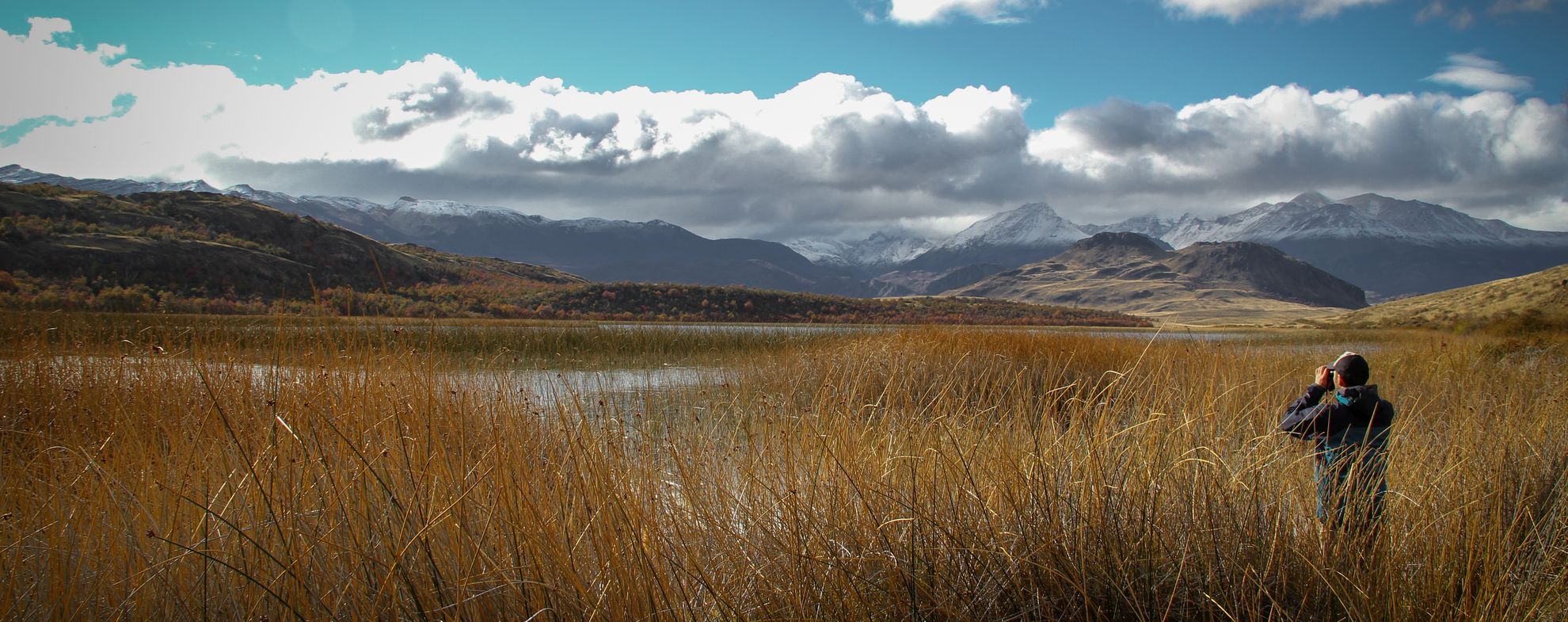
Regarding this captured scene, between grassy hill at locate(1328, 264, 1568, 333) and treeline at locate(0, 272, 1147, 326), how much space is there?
63.5ft

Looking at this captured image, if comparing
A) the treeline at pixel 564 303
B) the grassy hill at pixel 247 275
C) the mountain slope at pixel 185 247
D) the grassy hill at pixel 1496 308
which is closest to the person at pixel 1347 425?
the grassy hill at pixel 1496 308

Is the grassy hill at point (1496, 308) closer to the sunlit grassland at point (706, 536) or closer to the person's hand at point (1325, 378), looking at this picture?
the person's hand at point (1325, 378)

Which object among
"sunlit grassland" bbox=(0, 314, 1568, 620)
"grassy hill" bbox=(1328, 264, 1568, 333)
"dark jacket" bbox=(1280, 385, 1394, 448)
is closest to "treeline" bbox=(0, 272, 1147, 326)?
"grassy hill" bbox=(1328, 264, 1568, 333)

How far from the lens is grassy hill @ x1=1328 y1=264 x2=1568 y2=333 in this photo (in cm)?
1964

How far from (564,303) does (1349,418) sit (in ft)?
179

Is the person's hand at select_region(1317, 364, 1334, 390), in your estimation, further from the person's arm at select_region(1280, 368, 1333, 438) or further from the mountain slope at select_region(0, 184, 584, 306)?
the mountain slope at select_region(0, 184, 584, 306)

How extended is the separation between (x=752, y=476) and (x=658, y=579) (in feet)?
3.41

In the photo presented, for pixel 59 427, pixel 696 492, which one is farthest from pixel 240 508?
pixel 59 427

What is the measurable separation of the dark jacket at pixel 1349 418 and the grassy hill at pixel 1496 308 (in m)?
17.8

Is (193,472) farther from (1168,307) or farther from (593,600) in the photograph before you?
(1168,307)

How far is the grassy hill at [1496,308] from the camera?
19.6 m

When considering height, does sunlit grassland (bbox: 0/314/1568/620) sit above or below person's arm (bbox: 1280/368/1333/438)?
below

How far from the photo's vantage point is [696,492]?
3551 mm

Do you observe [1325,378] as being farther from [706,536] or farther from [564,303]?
[564,303]
